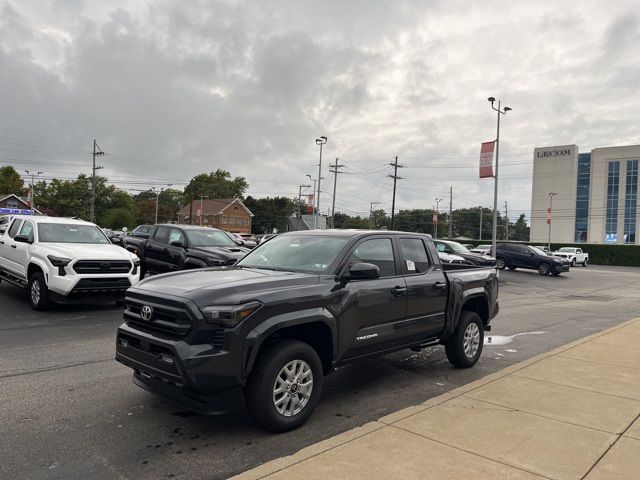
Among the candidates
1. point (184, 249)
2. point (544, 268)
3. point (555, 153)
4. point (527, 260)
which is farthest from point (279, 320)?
point (555, 153)

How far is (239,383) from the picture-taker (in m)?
3.86

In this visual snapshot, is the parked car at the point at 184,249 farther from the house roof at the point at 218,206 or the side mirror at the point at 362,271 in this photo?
the house roof at the point at 218,206

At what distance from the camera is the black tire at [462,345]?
637 cm

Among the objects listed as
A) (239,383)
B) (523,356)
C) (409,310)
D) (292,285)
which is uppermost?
(292,285)

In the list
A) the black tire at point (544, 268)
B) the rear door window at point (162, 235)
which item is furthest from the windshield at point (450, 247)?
the rear door window at point (162, 235)

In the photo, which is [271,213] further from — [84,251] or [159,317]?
[159,317]

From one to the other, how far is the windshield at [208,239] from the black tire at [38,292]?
12.6 ft

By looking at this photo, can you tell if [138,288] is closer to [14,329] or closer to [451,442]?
[451,442]

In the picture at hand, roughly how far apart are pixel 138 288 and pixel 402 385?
3.17 meters

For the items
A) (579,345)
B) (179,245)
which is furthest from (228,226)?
(579,345)

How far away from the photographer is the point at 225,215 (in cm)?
9394

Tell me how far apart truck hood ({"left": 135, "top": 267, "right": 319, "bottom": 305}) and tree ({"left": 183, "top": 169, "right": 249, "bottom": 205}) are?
111716 millimetres

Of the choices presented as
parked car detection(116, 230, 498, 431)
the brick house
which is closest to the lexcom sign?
the brick house

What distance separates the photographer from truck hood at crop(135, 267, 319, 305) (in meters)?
3.98
